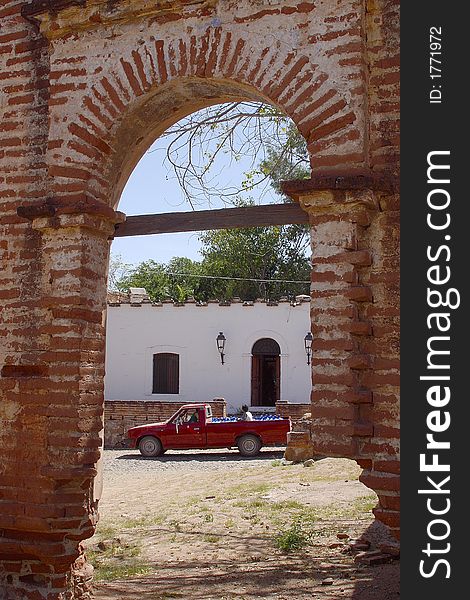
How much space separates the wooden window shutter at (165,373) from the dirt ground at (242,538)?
9.63 metres

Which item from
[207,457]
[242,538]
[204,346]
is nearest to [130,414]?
[204,346]

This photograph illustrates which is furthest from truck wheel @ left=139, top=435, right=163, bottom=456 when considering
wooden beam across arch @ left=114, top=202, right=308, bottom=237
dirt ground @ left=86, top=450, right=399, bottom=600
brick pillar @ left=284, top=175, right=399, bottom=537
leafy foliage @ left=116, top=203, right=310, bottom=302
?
leafy foliage @ left=116, top=203, right=310, bottom=302

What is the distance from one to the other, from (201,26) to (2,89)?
179cm

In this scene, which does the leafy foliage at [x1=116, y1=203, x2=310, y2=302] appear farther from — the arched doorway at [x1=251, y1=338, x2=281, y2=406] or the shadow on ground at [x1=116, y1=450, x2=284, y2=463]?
the shadow on ground at [x1=116, y1=450, x2=284, y2=463]

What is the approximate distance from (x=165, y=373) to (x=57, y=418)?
18085 mm

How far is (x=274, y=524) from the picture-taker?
8.48 metres

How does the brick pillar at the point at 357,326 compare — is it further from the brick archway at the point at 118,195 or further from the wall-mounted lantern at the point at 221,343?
the wall-mounted lantern at the point at 221,343

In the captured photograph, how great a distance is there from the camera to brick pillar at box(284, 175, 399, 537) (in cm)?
441

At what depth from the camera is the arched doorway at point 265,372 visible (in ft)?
73.8

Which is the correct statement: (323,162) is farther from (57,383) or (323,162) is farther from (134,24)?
(57,383)

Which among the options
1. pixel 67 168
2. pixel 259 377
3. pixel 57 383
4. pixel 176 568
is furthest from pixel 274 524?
pixel 259 377

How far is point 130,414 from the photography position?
2020 centimetres

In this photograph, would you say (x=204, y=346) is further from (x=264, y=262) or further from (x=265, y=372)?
(x=264, y=262)

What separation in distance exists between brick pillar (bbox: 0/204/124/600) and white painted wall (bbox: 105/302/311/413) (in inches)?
664
